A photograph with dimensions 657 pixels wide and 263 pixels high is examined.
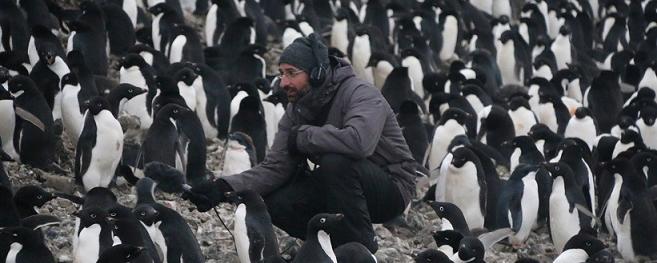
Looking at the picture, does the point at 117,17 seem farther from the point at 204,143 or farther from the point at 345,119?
the point at 345,119

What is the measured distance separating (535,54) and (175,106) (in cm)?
892

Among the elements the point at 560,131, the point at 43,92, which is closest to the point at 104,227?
the point at 43,92

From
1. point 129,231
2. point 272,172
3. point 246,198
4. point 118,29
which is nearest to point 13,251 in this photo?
point 129,231

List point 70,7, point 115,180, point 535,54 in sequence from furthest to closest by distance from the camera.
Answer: point 535,54
point 70,7
point 115,180

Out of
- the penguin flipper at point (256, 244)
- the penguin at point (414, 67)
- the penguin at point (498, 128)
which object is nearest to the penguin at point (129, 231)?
the penguin flipper at point (256, 244)

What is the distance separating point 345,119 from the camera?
23.5ft

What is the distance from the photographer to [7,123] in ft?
30.8

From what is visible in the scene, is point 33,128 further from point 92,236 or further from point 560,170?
point 560,170

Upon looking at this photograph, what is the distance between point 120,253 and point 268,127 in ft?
17.8

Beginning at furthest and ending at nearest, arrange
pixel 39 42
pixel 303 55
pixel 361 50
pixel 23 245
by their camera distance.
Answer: pixel 361 50 < pixel 39 42 < pixel 303 55 < pixel 23 245

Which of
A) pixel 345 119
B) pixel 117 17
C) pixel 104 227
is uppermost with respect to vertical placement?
pixel 345 119

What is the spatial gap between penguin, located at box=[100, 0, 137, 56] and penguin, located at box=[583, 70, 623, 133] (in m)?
4.96

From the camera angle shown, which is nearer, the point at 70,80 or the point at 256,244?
the point at 256,244

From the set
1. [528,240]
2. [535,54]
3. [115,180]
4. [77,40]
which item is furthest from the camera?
[535,54]
